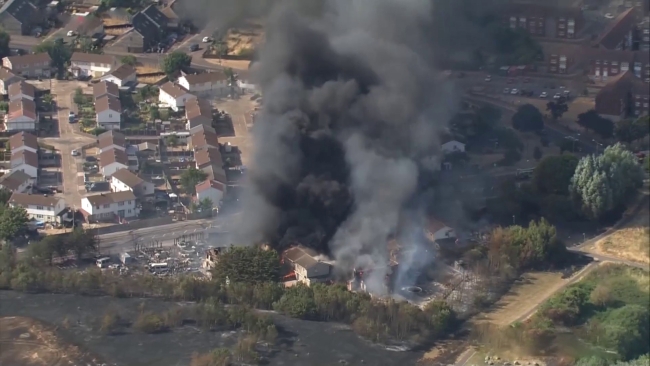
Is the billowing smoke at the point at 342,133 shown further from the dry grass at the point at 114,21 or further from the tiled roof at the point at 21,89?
the dry grass at the point at 114,21

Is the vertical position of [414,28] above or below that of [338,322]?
above

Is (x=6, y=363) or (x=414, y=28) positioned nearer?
(x=6, y=363)

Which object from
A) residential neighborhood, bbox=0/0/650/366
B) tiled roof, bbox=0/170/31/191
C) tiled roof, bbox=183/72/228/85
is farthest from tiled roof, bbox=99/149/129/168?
tiled roof, bbox=183/72/228/85

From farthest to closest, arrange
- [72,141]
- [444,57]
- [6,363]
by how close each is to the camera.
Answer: [444,57]
[72,141]
[6,363]

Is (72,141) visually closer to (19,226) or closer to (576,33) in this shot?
(19,226)

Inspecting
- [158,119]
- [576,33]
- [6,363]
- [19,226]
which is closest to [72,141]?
[158,119]

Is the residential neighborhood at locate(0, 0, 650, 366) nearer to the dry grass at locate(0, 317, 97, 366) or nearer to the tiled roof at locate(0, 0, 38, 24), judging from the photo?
the dry grass at locate(0, 317, 97, 366)

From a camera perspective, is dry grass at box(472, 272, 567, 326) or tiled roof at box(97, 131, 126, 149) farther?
tiled roof at box(97, 131, 126, 149)
